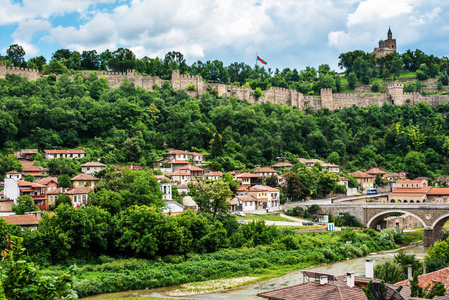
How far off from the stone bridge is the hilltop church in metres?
74.9

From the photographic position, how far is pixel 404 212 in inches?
1698

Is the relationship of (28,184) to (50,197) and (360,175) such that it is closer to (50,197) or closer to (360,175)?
(50,197)

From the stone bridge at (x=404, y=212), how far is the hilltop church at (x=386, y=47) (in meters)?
74.9

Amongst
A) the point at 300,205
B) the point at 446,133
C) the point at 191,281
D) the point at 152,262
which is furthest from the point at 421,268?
Answer: the point at 446,133

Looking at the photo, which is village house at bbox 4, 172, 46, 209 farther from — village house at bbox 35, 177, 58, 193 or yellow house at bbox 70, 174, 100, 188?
yellow house at bbox 70, 174, 100, 188

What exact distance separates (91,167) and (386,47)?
8946cm

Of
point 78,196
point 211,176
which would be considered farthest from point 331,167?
point 78,196

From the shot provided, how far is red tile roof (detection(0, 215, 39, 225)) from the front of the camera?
105ft

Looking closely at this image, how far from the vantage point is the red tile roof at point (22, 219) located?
3200 centimetres

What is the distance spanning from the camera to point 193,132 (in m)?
62.0

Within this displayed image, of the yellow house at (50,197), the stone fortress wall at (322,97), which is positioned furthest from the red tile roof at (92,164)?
the stone fortress wall at (322,97)

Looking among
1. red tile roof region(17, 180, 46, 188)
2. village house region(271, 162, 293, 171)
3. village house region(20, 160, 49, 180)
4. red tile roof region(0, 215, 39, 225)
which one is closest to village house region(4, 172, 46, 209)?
red tile roof region(17, 180, 46, 188)

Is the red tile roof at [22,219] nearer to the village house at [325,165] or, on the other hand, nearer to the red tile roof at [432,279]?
the red tile roof at [432,279]

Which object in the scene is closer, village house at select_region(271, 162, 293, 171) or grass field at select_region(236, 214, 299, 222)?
grass field at select_region(236, 214, 299, 222)
